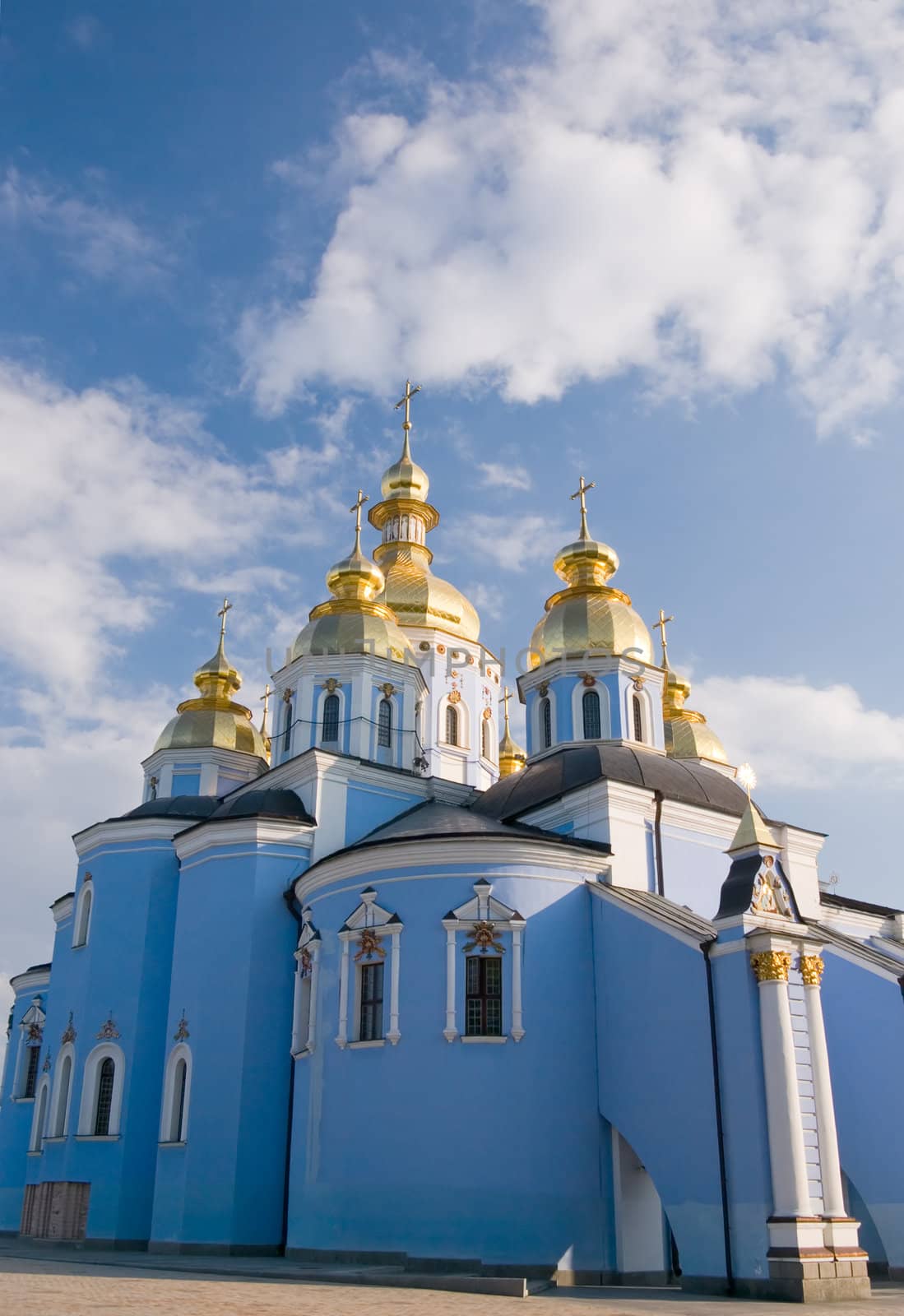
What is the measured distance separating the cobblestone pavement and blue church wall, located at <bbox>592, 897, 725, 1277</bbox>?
94cm

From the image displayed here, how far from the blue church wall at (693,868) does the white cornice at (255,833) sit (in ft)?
19.0

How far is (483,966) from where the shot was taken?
54.1ft

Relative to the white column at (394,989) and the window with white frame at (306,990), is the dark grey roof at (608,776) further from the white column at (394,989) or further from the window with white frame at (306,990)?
the white column at (394,989)

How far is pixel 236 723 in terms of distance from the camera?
89.8ft

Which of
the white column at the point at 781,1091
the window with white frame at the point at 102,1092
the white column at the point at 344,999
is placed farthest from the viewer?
the window with white frame at the point at 102,1092

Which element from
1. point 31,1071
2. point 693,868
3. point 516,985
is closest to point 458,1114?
point 516,985

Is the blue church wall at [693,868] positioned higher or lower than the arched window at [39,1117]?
higher

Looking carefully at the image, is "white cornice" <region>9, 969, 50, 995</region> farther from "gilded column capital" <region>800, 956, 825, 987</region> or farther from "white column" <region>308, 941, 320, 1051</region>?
"gilded column capital" <region>800, 956, 825, 987</region>

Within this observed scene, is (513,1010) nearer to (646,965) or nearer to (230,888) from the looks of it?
(646,965)

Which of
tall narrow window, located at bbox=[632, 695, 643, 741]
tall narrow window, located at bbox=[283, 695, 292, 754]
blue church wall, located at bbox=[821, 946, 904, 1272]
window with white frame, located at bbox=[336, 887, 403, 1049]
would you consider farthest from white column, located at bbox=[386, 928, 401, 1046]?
tall narrow window, located at bbox=[632, 695, 643, 741]

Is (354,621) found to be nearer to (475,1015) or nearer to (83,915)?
(83,915)

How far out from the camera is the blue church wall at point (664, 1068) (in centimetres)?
1387

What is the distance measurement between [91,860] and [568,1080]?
10144 mm

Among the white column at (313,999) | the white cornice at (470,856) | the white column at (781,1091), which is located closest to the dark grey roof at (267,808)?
the white cornice at (470,856)
